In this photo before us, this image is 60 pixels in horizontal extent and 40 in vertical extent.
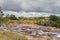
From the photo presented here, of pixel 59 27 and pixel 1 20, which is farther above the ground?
pixel 1 20

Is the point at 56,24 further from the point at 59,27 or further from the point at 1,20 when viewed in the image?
the point at 1,20

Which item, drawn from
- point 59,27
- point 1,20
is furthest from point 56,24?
point 1,20

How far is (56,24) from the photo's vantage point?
71.0 metres

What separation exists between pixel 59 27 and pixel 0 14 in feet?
124

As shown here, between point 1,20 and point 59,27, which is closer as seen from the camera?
point 1,20

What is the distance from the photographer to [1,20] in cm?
3372

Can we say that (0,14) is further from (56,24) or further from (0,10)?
(56,24)

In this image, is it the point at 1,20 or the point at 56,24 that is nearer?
the point at 1,20

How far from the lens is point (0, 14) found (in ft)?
110

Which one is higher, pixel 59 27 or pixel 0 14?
pixel 0 14

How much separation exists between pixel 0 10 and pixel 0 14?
813 mm

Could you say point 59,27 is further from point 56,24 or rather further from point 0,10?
point 0,10

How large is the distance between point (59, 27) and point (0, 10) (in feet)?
126

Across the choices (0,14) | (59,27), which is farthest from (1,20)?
(59,27)
